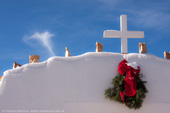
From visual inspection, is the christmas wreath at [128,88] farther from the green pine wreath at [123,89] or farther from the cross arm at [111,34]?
the cross arm at [111,34]

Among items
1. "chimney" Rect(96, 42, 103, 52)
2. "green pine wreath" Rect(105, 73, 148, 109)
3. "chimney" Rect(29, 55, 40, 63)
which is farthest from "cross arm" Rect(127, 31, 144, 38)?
"chimney" Rect(29, 55, 40, 63)

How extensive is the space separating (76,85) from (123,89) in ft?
4.22

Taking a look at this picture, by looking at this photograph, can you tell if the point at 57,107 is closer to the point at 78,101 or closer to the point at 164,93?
the point at 78,101

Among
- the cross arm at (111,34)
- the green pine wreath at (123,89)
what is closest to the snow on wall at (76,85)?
the green pine wreath at (123,89)

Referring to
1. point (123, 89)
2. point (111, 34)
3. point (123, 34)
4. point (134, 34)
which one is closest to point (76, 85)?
point (123, 89)

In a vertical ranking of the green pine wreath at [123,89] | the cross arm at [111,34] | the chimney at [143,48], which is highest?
Result: the cross arm at [111,34]

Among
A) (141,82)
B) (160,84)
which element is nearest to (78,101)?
(141,82)

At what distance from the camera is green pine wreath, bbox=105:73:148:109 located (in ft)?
20.9

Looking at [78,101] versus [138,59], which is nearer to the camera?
[78,101]

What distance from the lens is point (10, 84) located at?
6.58m

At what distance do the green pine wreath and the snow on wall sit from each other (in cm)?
19

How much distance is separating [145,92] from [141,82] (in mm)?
288

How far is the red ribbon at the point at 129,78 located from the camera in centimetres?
645

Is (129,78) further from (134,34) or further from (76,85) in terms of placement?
(134,34)
